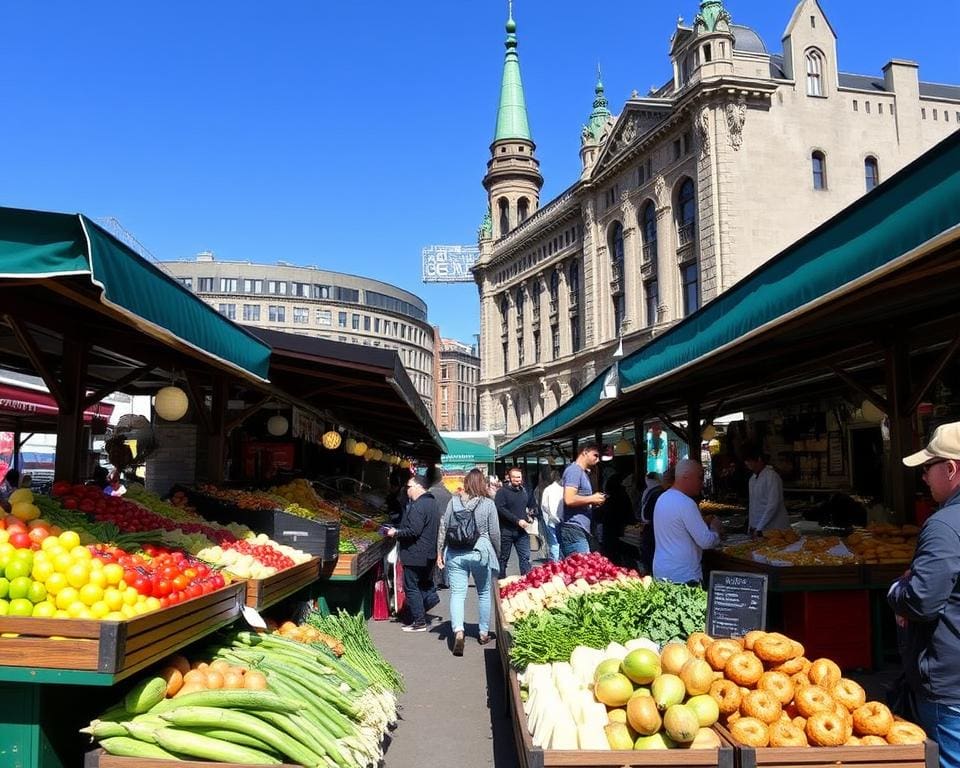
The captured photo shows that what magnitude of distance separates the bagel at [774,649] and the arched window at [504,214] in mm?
76957

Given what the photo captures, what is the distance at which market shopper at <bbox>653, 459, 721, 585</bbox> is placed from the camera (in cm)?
600

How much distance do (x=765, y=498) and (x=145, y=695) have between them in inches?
266

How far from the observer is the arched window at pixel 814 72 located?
37.2 metres

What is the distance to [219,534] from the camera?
22.8ft

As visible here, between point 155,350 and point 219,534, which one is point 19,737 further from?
point 155,350

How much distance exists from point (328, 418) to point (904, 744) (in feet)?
40.0

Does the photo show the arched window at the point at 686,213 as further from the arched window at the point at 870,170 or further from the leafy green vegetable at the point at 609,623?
the leafy green vegetable at the point at 609,623

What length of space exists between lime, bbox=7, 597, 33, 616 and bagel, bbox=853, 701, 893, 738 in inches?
143

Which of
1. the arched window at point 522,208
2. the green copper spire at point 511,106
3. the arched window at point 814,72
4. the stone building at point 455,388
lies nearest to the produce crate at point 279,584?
the arched window at point 814,72

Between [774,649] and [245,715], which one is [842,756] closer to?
[774,649]

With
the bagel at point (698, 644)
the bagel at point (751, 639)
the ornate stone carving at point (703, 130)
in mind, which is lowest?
the bagel at point (698, 644)

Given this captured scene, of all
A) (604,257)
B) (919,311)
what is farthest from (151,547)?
(604,257)

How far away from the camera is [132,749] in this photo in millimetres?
3449

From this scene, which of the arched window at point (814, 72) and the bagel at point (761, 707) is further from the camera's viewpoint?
the arched window at point (814, 72)
